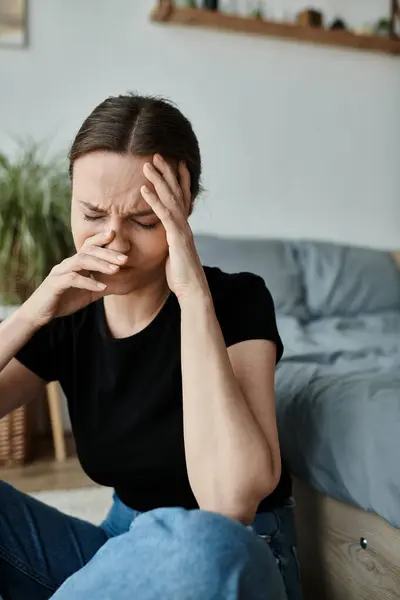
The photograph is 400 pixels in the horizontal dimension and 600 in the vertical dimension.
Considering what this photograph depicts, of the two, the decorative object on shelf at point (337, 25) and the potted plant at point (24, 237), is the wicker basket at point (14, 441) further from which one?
the decorative object on shelf at point (337, 25)

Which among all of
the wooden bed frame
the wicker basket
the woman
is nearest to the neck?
the woman

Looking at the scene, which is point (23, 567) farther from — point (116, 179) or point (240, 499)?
point (116, 179)

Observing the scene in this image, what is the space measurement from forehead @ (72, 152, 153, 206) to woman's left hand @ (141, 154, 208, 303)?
13 mm

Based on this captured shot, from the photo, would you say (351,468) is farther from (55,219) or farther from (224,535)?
(55,219)

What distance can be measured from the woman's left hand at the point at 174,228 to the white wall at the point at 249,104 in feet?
5.08

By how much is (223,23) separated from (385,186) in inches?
40.5

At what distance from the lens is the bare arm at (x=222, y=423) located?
741mm

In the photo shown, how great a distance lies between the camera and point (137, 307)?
0.98 metres

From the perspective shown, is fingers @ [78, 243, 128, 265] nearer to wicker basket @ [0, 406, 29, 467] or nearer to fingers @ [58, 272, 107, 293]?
fingers @ [58, 272, 107, 293]

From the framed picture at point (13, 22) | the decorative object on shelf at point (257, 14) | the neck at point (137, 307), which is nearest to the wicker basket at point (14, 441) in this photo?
the neck at point (137, 307)

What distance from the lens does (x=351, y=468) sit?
975 millimetres

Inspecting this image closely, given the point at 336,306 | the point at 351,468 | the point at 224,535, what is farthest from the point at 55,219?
the point at 224,535

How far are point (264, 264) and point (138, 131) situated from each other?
1.39 m

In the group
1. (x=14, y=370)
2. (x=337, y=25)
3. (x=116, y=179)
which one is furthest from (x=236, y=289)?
(x=337, y=25)
